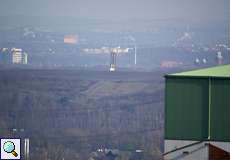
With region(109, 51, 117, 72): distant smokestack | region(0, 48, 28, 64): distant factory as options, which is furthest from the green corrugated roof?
region(109, 51, 117, 72): distant smokestack

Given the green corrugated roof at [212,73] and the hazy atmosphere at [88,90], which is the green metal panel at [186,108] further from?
the hazy atmosphere at [88,90]

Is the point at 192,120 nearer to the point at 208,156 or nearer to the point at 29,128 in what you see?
the point at 208,156

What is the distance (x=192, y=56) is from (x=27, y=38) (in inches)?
1655

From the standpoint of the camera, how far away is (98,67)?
184 meters

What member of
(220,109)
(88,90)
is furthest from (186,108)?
(88,90)

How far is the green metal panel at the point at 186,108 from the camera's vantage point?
2048 centimetres

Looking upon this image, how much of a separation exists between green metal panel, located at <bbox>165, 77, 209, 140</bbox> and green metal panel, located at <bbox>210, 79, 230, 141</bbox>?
0.20 meters

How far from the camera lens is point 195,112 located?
67.6ft

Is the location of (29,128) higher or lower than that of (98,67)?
lower

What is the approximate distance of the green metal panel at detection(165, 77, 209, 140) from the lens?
20484mm

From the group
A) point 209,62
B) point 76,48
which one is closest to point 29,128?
point 209,62

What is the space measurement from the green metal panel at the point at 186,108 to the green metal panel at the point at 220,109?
201 millimetres

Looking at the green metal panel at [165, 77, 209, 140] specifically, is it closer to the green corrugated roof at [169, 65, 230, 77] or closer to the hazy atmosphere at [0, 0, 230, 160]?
the green corrugated roof at [169, 65, 230, 77]

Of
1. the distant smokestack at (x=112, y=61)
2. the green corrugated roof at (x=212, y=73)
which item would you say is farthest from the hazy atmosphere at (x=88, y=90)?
the green corrugated roof at (x=212, y=73)
